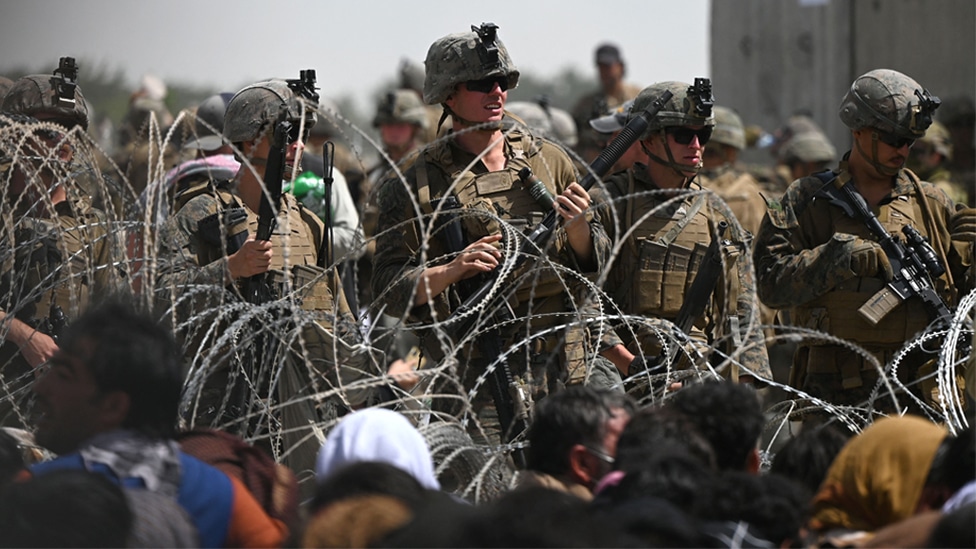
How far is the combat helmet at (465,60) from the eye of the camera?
5551 millimetres

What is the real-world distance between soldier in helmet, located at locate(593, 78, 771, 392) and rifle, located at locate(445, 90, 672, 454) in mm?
240

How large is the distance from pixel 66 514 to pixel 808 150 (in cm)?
933

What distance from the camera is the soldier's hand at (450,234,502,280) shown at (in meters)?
5.26

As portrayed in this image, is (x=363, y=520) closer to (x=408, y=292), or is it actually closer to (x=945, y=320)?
(x=408, y=292)

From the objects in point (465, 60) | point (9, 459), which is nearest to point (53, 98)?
point (465, 60)

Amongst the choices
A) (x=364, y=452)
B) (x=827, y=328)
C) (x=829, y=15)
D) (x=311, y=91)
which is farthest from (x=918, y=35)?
(x=364, y=452)

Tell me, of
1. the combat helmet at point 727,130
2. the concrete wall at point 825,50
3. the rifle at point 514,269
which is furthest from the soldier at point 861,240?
the concrete wall at point 825,50

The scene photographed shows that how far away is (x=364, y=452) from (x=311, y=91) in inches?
86.4

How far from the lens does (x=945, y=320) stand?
565cm

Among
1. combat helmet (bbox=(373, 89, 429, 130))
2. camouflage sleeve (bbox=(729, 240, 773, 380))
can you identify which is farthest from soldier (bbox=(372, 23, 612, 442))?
combat helmet (bbox=(373, 89, 429, 130))

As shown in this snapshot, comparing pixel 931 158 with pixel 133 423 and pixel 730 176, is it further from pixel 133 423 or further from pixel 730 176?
pixel 133 423

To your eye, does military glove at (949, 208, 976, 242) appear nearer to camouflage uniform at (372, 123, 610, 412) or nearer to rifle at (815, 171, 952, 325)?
rifle at (815, 171, 952, 325)

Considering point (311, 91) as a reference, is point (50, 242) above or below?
below

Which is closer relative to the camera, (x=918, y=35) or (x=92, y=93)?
(x=918, y=35)
